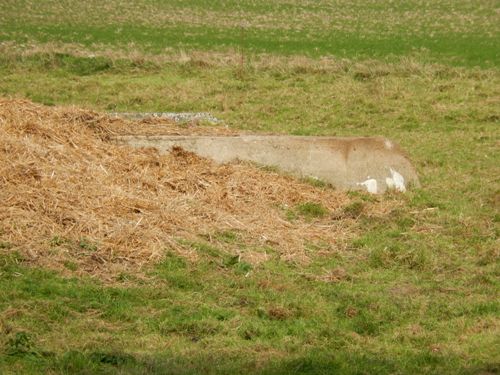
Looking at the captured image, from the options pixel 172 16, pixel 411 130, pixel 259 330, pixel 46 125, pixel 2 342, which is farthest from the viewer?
pixel 172 16

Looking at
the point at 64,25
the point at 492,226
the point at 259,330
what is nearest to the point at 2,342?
the point at 259,330

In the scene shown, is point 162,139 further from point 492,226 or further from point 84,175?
point 492,226

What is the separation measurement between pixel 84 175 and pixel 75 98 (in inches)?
317

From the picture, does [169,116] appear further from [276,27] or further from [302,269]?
[276,27]

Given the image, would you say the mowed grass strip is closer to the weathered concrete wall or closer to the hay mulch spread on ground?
the weathered concrete wall

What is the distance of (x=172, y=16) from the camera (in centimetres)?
3888

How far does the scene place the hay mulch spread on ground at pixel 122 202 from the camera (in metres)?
8.14

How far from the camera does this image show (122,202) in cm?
905

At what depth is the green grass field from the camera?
6.43 m

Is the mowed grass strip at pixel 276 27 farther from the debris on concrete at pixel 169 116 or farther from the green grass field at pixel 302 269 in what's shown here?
the debris on concrete at pixel 169 116

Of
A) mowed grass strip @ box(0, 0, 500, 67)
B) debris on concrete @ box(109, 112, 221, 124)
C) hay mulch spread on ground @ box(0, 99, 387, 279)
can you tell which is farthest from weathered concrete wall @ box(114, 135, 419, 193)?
mowed grass strip @ box(0, 0, 500, 67)

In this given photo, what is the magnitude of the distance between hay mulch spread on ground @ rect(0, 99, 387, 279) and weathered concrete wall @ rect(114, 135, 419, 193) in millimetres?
285

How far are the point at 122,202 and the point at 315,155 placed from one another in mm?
3349

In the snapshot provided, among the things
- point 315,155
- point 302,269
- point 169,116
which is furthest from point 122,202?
point 169,116
